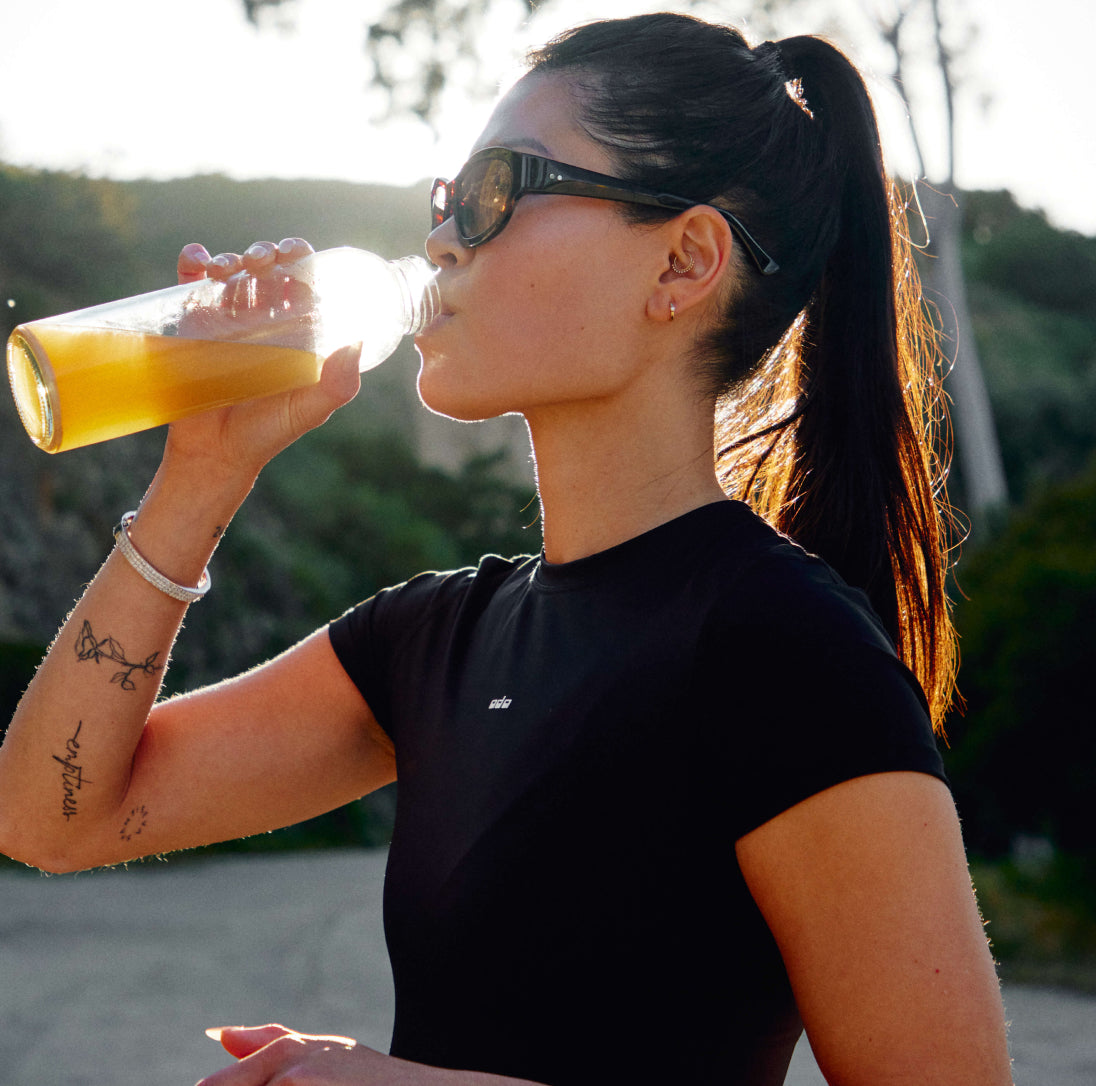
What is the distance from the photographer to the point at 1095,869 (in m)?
6.00

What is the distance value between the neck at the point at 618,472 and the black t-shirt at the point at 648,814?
0.11 m

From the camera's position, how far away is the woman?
1.22 m

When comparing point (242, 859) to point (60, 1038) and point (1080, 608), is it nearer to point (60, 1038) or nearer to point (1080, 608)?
point (60, 1038)

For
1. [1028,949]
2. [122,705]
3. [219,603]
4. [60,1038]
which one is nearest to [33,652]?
[219,603]

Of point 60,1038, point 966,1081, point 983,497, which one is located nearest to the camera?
point 966,1081

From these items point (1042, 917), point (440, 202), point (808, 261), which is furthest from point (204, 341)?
point (1042, 917)

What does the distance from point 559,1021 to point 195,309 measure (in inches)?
40.8

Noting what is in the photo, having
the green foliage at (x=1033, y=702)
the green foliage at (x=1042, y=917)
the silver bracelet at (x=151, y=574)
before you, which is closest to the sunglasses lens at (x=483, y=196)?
the silver bracelet at (x=151, y=574)

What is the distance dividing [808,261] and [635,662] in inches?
28.6

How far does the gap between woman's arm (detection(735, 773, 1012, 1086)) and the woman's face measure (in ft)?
2.27

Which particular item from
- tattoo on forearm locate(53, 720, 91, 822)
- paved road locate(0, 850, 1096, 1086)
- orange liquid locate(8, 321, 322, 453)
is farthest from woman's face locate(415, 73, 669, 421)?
paved road locate(0, 850, 1096, 1086)

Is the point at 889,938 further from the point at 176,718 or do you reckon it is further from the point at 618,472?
the point at 176,718

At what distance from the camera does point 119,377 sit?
1.62 metres

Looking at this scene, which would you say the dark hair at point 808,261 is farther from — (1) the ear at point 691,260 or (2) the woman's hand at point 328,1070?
(2) the woman's hand at point 328,1070
